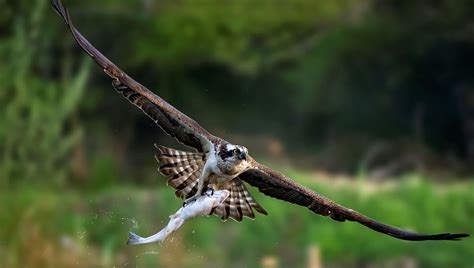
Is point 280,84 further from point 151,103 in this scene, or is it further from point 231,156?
point 231,156

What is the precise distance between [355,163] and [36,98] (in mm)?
5196

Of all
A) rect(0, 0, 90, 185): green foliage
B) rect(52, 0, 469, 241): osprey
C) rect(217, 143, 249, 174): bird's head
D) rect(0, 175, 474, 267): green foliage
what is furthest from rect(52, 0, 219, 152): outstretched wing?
rect(0, 0, 90, 185): green foliage

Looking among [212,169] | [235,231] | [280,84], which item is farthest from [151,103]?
[280,84]

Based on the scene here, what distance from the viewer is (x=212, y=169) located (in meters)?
11.0

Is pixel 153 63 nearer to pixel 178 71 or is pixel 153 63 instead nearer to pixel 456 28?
pixel 178 71

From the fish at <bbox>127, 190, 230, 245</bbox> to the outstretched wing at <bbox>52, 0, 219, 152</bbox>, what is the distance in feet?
1.56

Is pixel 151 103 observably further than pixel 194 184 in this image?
No

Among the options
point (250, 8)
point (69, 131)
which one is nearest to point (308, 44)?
point (250, 8)

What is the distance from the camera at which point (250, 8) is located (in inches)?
886

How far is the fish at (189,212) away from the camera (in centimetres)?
962

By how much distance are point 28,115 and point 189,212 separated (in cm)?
949

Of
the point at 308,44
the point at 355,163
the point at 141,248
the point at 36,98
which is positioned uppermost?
the point at 308,44

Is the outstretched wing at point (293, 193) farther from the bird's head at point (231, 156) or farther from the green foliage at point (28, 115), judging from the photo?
the green foliage at point (28, 115)

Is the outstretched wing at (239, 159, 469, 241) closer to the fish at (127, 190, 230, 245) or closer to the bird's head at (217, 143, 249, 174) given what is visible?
the bird's head at (217, 143, 249, 174)
